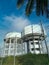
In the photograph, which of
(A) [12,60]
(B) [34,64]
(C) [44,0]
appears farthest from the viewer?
(A) [12,60]

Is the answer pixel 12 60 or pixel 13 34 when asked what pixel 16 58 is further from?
pixel 13 34

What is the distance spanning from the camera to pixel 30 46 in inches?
3925

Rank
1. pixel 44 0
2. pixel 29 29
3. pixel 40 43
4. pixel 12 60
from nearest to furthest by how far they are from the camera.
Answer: pixel 44 0 < pixel 12 60 < pixel 29 29 < pixel 40 43

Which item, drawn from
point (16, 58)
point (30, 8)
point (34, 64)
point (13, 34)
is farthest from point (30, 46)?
point (30, 8)

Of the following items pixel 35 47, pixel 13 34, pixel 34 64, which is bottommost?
pixel 34 64

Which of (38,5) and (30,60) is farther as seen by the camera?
(30,60)

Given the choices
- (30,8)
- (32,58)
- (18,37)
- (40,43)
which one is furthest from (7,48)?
(30,8)

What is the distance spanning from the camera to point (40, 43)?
314 feet

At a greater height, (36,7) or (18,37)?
(18,37)

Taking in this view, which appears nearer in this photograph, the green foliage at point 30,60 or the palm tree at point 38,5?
the palm tree at point 38,5

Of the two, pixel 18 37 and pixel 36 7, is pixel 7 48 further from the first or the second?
pixel 36 7

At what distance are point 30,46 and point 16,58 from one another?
104 feet

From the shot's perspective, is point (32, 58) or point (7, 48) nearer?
point (32, 58)

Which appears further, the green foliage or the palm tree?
the green foliage
